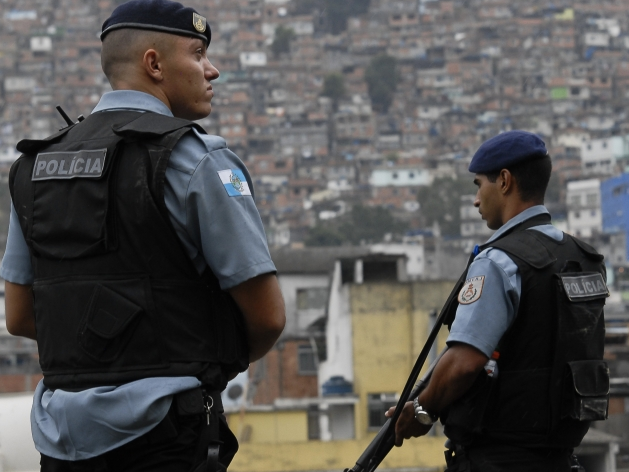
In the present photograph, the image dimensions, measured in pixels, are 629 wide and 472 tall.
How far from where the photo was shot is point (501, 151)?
2.81 meters

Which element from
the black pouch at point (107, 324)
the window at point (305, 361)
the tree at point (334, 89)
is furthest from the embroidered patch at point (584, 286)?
the tree at point (334, 89)

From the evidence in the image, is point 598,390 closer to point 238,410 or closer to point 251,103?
point 238,410

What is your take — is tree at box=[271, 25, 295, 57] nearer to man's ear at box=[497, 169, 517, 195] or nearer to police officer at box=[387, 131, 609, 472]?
man's ear at box=[497, 169, 517, 195]

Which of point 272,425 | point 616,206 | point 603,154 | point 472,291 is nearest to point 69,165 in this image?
point 472,291

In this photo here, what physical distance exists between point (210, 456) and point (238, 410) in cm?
1940

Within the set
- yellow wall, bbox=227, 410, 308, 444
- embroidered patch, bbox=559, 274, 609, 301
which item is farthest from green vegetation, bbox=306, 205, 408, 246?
embroidered patch, bbox=559, 274, 609, 301

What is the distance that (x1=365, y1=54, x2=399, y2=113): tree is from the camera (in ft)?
322

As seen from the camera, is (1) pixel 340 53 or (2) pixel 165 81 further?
(1) pixel 340 53

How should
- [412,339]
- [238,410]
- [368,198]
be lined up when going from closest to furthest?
[238,410]
[412,339]
[368,198]

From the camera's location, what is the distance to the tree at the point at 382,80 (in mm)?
98062

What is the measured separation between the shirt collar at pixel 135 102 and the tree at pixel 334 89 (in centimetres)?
9445

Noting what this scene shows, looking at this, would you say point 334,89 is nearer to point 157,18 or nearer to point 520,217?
point 520,217

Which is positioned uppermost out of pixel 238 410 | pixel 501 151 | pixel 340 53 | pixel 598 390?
pixel 340 53

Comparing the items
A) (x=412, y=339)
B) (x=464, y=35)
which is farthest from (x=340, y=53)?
(x=412, y=339)
